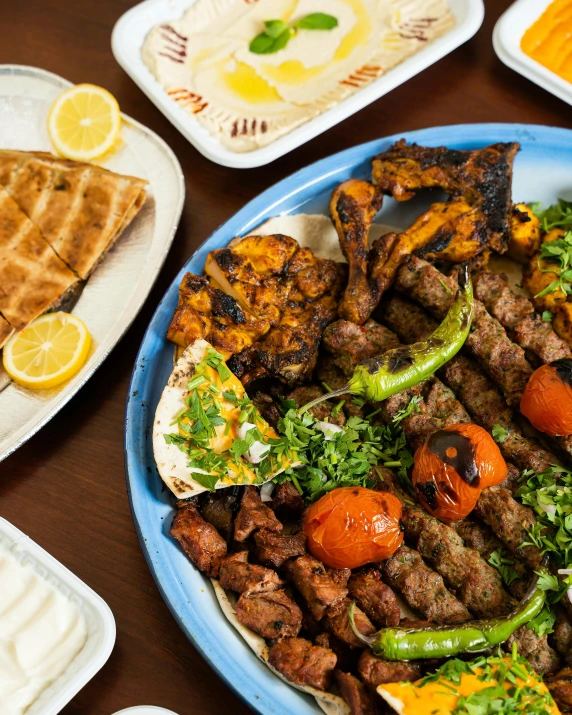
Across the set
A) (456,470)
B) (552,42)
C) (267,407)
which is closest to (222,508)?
(267,407)

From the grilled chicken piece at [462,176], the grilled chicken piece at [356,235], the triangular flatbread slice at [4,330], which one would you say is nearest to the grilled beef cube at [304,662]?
the grilled chicken piece at [356,235]

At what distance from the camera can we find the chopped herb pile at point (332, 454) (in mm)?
3289

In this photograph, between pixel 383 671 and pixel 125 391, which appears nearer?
pixel 383 671

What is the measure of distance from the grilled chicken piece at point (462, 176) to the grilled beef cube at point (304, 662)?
2.30 metres

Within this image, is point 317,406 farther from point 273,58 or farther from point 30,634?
point 273,58

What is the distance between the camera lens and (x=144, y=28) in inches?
204

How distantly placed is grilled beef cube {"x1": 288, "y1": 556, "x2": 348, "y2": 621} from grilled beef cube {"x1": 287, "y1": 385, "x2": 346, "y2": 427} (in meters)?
0.71

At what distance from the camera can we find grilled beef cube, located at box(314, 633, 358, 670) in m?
2.93

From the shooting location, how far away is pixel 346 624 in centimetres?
292

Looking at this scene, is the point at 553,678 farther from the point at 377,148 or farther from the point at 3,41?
the point at 3,41

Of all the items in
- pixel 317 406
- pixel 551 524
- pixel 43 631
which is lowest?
pixel 43 631

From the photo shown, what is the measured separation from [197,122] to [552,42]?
2668mm

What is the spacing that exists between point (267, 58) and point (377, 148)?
5.08ft

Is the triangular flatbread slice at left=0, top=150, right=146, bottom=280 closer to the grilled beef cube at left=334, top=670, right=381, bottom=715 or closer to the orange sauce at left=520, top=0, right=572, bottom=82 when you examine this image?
the grilled beef cube at left=334, top=670, right=381, bottom=715
